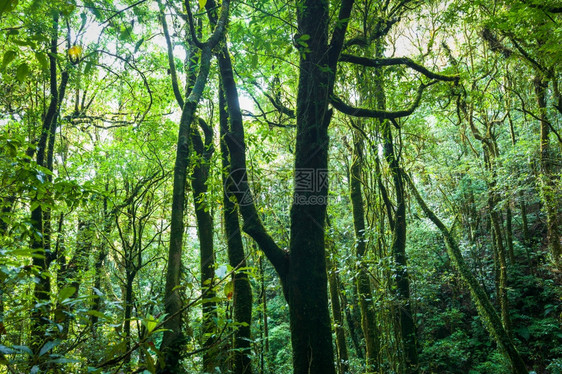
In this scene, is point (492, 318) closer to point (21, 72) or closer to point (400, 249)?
point (400, 249)

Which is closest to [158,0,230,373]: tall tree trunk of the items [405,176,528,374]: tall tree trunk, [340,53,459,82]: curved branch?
[340,53,459,82]: curved branch

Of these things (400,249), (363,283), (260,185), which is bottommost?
(363,283)

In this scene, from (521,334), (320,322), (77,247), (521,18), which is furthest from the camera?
(521,334)

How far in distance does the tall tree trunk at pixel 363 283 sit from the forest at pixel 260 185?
39 millimetres

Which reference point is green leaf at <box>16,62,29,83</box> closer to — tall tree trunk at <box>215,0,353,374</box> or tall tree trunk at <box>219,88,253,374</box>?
tall tree trunk at <box>215,0,353,374</box>

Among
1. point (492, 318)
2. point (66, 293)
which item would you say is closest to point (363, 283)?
point (492, 318)

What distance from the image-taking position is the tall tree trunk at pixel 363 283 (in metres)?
5.68

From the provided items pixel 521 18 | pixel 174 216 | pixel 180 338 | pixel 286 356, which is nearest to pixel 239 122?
pixel 174 216

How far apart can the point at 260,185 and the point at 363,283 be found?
3.14 m

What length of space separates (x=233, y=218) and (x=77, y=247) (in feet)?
22.5

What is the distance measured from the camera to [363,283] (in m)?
6.22

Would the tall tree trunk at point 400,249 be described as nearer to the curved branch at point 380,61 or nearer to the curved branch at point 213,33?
the curved branch at point 380,61

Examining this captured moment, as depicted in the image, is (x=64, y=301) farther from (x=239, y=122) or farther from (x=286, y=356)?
(x=286, y=356)

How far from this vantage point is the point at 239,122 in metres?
3.91
